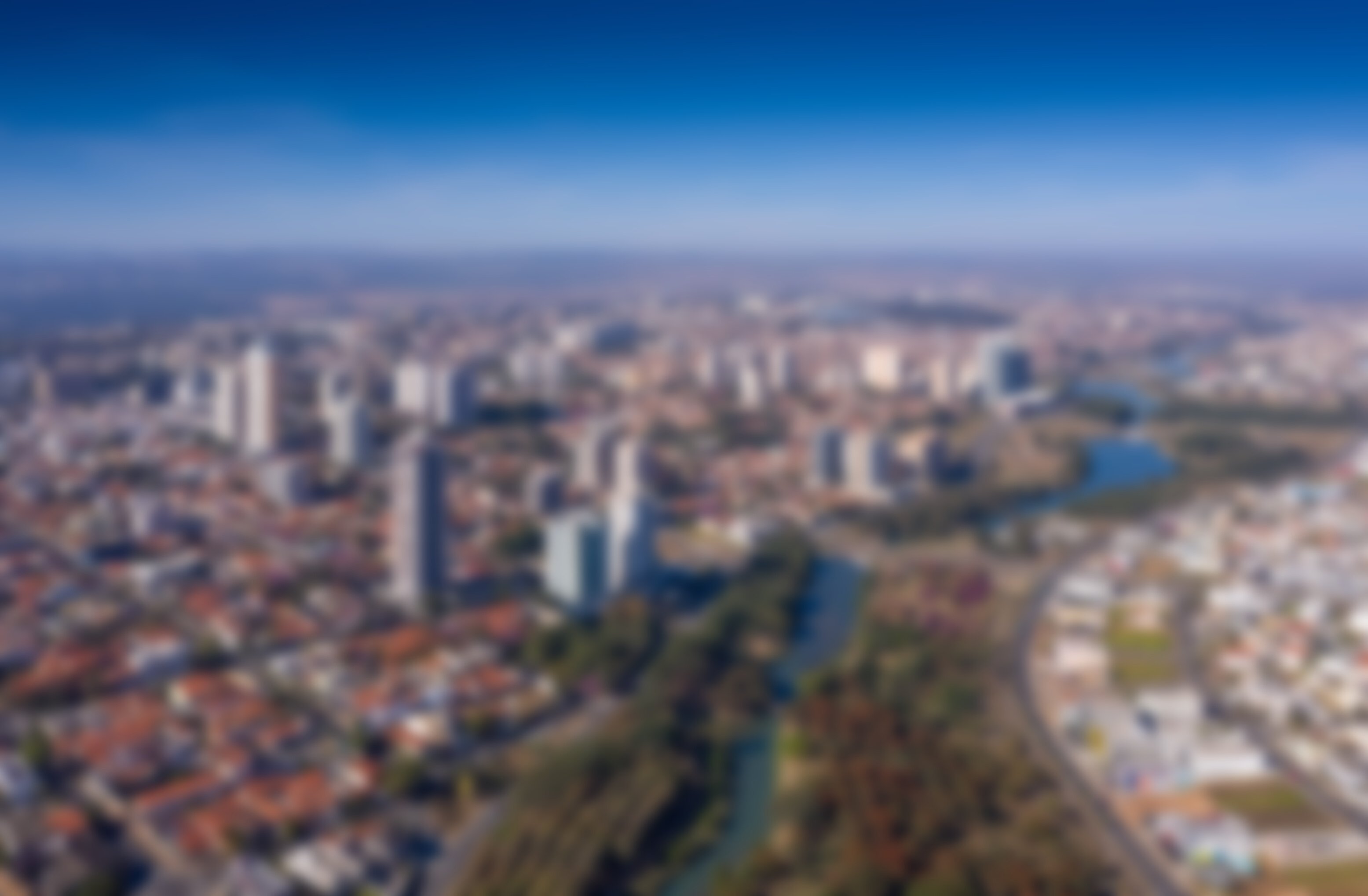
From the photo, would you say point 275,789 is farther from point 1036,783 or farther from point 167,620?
point 1036,783

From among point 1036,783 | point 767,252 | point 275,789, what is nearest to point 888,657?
point 1036,783

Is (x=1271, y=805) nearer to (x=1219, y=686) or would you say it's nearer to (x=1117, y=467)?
(x=1219, y=686)

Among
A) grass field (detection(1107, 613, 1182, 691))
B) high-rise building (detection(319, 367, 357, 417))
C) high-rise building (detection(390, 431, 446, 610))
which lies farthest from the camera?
high-rise building (detection(319, 367, 357, 417))

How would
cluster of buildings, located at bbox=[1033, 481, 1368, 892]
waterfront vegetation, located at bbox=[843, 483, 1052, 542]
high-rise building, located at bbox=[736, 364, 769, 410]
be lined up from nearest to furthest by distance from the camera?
1. cluster of buildings, located at bbox=[1033, 481, 1368, 892]
2. waterfront vegetation, located at bbox=[843, 483, 1052, 542]
3. high-rise building, located at bbox=[736, 364, 769, 410]

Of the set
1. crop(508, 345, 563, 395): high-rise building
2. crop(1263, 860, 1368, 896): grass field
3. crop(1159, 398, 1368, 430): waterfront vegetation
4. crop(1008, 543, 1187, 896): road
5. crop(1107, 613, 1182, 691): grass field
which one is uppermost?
crop(508, 345, 563, 395): high-rise building

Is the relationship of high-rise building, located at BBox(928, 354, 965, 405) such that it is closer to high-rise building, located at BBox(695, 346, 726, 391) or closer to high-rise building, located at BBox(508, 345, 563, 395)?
high-rise building, located at BBox(695, 346, 726, 391)

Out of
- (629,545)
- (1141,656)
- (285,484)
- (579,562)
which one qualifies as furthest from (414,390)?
(1141,656)

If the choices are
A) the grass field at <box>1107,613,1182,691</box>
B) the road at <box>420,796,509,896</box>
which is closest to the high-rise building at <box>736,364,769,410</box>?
the grass field at <box>1107,613,1182,691</box>
